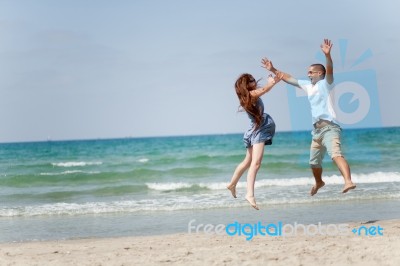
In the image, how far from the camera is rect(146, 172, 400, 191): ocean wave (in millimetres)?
20625

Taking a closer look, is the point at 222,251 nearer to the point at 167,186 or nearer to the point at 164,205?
the point at 164,205

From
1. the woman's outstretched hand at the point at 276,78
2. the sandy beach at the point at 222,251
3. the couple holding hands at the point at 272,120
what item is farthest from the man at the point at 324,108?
the sandy beach at the point at 222,251

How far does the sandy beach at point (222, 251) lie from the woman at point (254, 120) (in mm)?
826

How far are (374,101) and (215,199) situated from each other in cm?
711

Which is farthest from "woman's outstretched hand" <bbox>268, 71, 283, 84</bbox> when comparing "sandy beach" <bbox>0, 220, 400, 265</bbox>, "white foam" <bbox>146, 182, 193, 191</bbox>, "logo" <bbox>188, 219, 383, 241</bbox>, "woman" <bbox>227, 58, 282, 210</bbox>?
"white foam" <bbox>146, 182, 193, 191</bbox>

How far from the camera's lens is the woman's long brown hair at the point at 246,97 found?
791 centimetres

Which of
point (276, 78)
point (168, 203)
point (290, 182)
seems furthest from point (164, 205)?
point (290, 182)

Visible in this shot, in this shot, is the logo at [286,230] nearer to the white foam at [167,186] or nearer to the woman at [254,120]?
the woman at [254,120]

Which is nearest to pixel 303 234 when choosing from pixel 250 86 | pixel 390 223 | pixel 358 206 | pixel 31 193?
pixel 390 223

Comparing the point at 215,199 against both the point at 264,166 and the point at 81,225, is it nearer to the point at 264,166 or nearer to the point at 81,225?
the point at 81,225

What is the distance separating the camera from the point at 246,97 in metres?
7.91

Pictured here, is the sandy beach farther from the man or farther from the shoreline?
the shoreline

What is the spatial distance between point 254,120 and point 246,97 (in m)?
0.38

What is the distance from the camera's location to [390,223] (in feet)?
32.6
